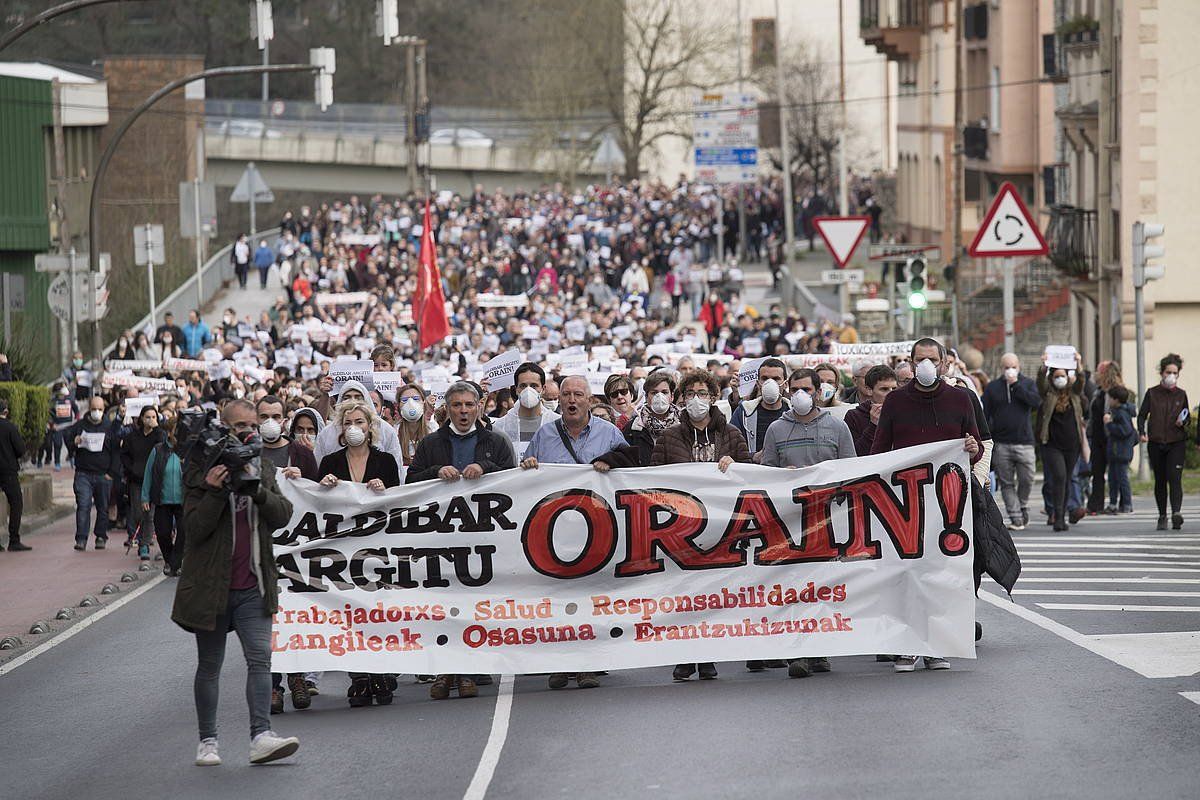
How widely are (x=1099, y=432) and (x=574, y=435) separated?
37.8 ft

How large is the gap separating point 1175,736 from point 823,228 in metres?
19.8

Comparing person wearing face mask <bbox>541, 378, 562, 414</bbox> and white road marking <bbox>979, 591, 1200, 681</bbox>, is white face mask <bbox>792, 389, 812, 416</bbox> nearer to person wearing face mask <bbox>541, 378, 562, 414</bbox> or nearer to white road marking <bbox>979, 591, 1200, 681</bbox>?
white road marking <bbox>979, 591, 1200, 681</bbox>

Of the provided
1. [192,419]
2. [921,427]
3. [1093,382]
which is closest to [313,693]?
[192,419]

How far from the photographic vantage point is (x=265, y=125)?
276ft

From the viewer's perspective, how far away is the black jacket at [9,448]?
74.8 ft

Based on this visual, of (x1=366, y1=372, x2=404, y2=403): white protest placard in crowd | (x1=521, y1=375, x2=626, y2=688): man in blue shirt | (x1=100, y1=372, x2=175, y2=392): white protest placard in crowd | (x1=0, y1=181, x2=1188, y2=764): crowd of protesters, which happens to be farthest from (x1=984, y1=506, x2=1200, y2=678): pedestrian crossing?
(x1=100, y1=372, x2=175, y2=392): white protest placard in crowd

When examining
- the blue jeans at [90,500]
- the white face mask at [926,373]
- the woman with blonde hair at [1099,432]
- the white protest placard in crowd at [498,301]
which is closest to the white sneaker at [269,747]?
the white face mask at [926,373]

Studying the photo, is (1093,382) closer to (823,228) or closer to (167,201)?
(823,228)

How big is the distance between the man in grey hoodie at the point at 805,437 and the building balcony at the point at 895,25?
61.9 m

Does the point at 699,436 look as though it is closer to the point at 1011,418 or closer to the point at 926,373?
the point at 926,373

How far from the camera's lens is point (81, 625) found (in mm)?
16641

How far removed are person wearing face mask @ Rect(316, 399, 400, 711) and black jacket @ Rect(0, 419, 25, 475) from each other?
37.7 ft

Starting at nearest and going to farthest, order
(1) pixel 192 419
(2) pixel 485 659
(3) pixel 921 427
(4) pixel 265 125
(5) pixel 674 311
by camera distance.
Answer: (1) pixel 192 419 → (2) pixel 485 659 → (3) pixel 921 427 → (5) pixel 674 311 → (4) pixel 265 125

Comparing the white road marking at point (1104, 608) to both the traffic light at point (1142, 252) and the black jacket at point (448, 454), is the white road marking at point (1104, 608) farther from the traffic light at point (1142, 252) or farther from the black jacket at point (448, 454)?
the traffic light at point (1142, 252)
